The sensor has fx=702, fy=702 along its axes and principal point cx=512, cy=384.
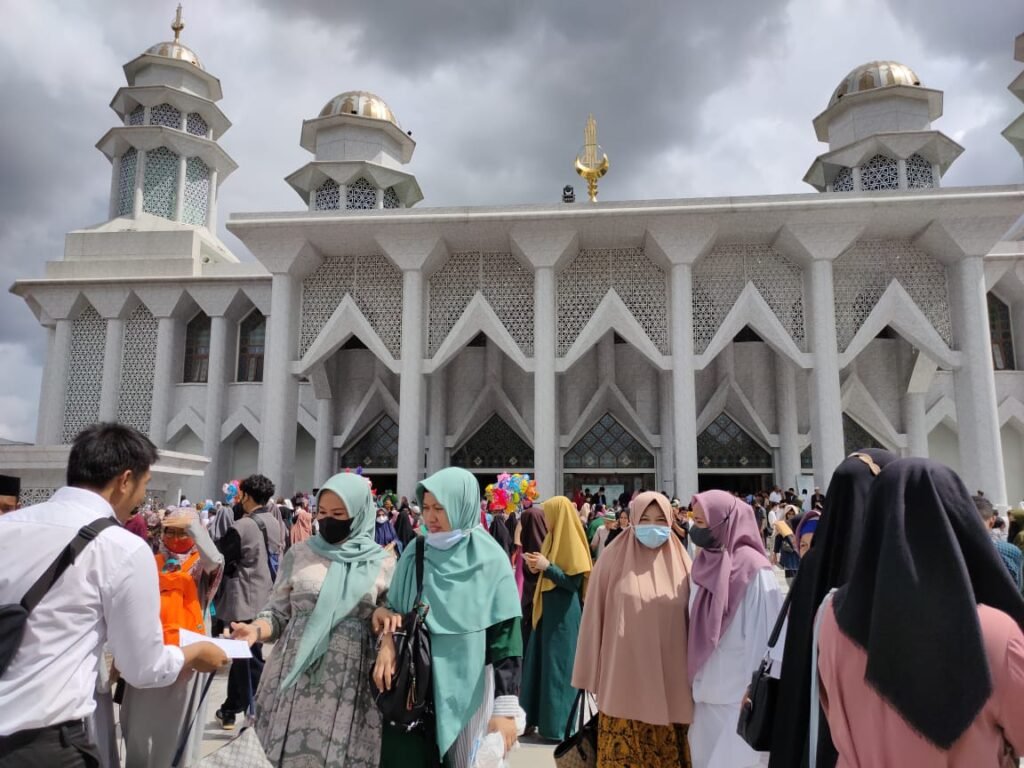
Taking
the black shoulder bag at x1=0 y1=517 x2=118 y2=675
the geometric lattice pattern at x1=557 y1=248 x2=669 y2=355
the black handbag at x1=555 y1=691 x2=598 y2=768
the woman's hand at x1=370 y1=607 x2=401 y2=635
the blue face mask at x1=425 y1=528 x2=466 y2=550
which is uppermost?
the geometric lattice pattern at x1=557 y1=248 x2=669 y2=355

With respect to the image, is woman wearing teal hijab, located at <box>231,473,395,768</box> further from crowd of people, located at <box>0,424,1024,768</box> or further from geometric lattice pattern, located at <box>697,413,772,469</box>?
geometric lattice pattern, located at <box>697,413,772,469</box>

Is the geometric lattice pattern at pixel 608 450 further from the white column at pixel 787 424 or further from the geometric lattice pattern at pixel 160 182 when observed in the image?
the geometric lattice pattern at pixel 160 182

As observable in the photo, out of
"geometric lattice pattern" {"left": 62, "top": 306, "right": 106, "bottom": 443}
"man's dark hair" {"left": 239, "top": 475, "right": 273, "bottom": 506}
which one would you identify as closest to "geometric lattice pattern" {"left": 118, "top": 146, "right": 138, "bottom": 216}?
"geometric lattice pattern" {"left": 62, "top": 306, "right": 106, "bottom": 443}

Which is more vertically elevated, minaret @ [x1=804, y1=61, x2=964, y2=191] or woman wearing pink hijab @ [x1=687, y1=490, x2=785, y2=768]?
minaret @ [x1=804, y1=61, x2=964, y2=191]

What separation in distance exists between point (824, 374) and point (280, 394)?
37.0ft

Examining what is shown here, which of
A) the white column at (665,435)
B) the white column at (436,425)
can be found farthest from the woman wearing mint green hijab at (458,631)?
the white column at (436,425)

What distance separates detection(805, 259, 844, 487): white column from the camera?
13.9 metres

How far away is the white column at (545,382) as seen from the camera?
47.4 ft

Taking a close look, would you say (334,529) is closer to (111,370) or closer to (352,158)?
(111,370)

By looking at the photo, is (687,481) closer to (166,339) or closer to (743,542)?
(743,542)

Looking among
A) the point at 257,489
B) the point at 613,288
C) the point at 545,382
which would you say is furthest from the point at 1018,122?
the point at 257,489

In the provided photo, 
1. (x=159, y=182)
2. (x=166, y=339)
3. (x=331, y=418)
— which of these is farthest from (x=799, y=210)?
(x=159, y=182)

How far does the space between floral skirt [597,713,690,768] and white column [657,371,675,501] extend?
45.1 feet

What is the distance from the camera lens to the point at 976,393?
547 inches
